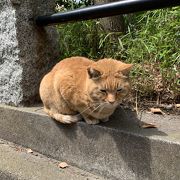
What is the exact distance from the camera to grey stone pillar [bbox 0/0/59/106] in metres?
3.88

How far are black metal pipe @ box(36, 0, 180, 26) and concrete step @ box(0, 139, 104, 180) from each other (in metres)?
1.17

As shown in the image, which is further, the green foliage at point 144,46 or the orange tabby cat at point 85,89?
the green foliage at point 144,46

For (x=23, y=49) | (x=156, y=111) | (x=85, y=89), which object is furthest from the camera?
(x=23, y=49)

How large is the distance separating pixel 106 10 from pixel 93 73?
52 cm

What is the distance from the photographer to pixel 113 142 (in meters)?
3.08

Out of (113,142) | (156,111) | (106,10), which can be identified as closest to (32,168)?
(113,142)

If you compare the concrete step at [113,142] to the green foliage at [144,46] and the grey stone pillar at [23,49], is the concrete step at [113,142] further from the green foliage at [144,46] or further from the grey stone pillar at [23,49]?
the green foliage at [144,46]

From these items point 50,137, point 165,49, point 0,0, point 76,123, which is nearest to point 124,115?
point 76,123

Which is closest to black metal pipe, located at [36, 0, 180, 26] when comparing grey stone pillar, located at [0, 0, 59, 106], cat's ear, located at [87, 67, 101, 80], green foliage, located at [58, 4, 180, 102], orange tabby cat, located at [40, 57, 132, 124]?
grey stone pillar, located at [0, 0, 59, 106]

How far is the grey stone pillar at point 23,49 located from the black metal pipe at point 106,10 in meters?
0.13

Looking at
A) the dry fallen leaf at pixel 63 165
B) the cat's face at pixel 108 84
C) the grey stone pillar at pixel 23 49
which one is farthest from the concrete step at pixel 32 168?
the cat's face at pixel 108 84

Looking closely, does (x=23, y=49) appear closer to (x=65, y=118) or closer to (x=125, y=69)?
(x=65, y=118)

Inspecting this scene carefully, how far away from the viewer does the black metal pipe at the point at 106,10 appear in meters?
2.86

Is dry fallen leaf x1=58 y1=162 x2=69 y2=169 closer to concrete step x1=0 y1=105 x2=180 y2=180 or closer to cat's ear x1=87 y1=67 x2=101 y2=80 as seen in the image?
concrete step x1=0 y1=105 x2=180 y2=180
